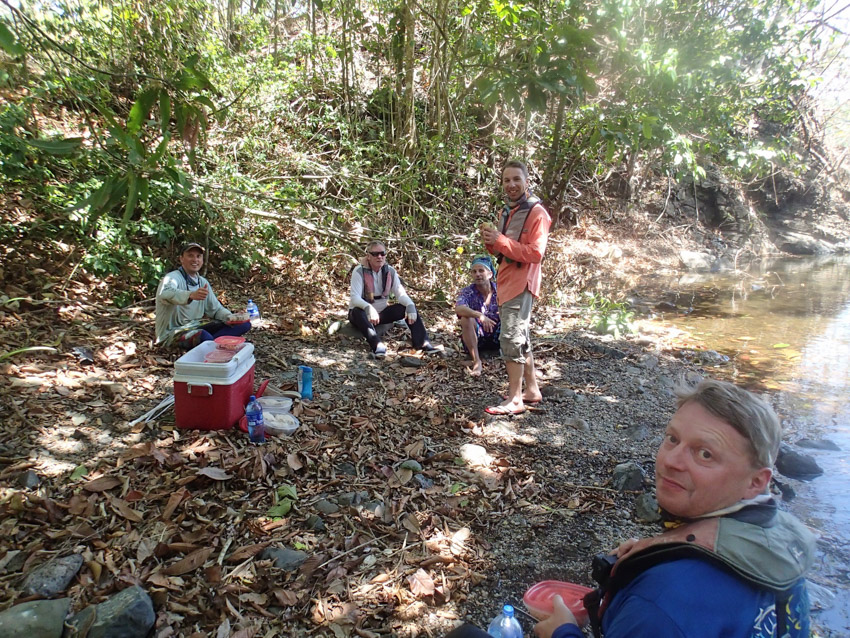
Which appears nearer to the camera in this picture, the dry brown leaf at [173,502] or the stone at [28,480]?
the dry brown leaf at [173,502]

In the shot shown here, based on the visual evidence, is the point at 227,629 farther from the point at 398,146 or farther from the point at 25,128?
the point at 398,146

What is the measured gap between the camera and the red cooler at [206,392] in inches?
146

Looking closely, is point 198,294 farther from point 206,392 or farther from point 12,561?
point 12,561

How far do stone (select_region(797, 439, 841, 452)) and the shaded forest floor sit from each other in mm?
1144

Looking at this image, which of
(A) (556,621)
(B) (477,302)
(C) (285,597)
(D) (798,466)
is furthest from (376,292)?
(A) (556,621)

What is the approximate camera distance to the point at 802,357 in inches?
277

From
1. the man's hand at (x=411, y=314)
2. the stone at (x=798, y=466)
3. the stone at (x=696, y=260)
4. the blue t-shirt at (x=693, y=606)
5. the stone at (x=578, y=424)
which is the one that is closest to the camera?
the blue t-shirt at (x=693, y=606)

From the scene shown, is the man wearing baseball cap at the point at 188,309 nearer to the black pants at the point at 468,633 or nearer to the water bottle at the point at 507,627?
the water bottle at the point at 507,627

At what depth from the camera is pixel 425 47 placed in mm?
9289

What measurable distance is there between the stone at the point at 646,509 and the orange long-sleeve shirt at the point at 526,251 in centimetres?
173

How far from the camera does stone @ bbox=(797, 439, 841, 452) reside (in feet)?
15.1

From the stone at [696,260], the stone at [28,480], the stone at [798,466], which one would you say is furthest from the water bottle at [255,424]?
the stone at [696,260]

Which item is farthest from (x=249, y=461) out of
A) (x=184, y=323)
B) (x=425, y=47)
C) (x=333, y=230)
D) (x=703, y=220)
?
(x=703, y=220)

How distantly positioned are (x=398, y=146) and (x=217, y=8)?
4.01 metres
